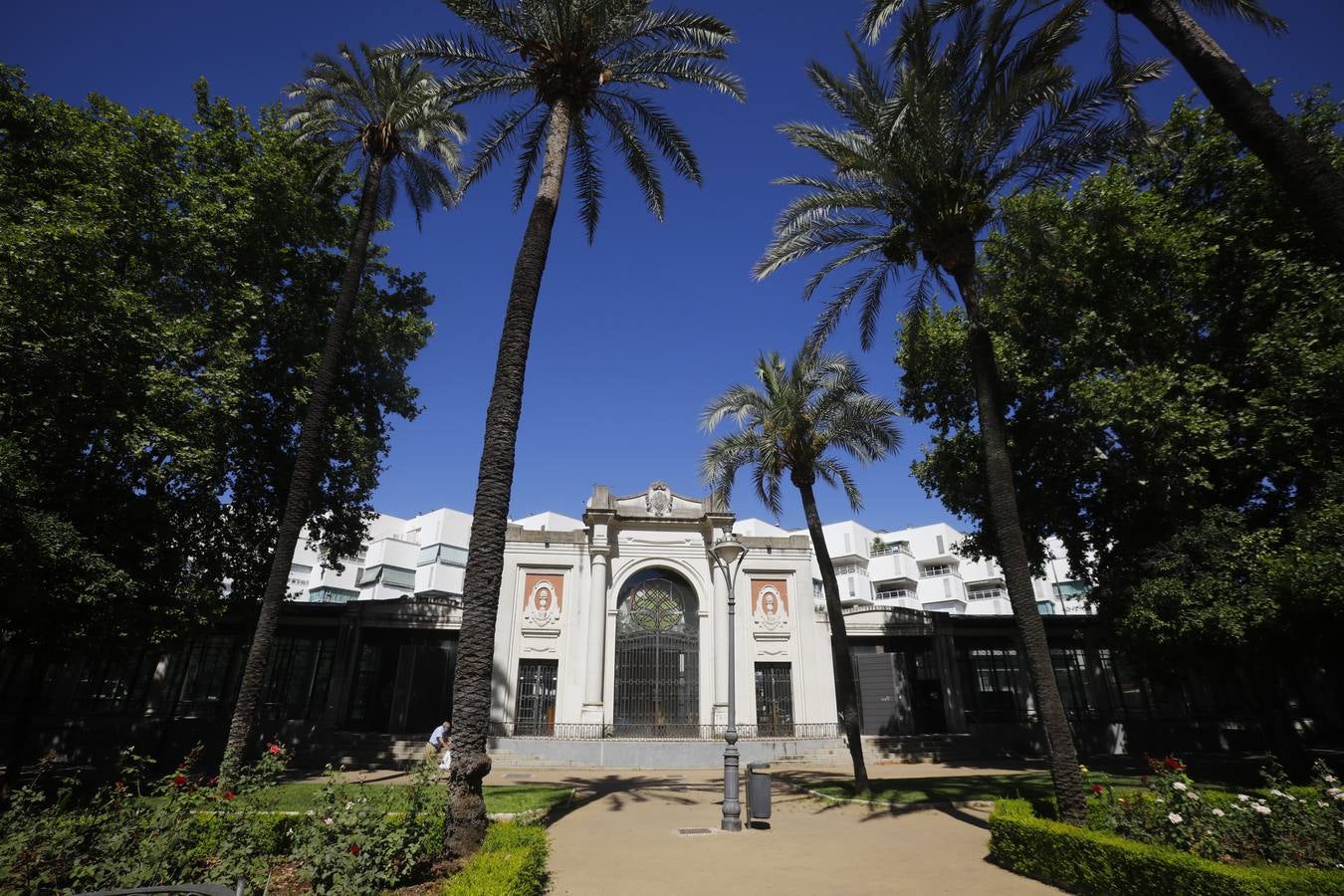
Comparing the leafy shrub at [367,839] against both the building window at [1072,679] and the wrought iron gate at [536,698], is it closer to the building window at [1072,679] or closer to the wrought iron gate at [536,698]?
the wrought iron gate at [536,698]

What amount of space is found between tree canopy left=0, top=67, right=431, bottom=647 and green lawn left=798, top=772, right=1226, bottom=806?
1511cm

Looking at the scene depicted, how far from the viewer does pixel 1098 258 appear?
47.7ft

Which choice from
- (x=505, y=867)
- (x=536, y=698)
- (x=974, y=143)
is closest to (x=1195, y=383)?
(x=974, y=143)

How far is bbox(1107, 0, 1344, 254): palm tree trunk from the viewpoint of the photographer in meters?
6.10

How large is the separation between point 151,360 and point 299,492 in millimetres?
4223

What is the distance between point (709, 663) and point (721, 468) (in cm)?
850

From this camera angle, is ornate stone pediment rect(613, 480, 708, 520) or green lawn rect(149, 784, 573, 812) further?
ornate stone pediment rect(613, 480, 708, 520)

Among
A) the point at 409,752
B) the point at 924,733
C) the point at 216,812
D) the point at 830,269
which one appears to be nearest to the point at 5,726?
the point at 409,752

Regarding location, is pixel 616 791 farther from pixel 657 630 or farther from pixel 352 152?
pixel 352 152

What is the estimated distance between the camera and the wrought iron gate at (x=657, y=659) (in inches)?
886

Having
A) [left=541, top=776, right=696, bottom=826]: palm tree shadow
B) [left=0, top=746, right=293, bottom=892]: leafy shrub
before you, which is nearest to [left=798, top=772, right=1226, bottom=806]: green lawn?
[left=541, top=776, right=696, bottom=826]: palm tree shadow

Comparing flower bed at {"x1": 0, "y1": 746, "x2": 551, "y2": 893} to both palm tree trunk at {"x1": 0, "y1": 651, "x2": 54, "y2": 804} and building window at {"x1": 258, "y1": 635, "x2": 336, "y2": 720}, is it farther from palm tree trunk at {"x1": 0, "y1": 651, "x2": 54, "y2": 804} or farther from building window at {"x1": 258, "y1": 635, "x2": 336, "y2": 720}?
building window at {"x1": 258, "y1": 635, "x2": 336, "y2": 720}

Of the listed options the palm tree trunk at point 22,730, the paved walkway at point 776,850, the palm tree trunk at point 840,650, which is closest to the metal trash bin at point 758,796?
the paved walkway at point 776,850

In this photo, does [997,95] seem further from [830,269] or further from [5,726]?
[5,726]
